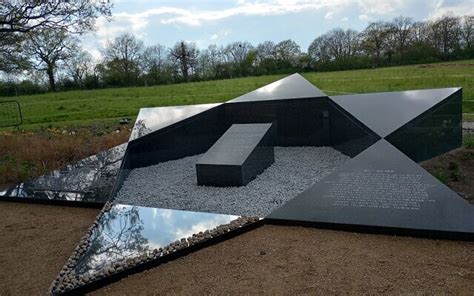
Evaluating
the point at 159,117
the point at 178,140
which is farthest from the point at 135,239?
the point at 159,117

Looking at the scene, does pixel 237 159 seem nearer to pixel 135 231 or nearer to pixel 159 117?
pixel 135 231

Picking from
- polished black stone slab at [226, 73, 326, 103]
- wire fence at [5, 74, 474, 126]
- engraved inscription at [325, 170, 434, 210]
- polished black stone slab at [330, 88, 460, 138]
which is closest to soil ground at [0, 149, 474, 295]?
engraved inscription at [325, 170, 434, 210]

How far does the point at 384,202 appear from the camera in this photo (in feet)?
14.9

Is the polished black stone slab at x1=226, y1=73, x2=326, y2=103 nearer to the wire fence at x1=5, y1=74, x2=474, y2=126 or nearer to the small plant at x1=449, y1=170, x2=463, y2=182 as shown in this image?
the small plant at x1=449, y1=170, x2=463, y2=182

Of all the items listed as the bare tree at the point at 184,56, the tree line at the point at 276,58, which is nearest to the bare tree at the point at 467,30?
the tree line at the point at 276,58

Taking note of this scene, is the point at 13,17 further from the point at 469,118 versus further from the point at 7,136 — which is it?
the point at 469,118

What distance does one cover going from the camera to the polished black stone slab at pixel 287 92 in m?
8.74

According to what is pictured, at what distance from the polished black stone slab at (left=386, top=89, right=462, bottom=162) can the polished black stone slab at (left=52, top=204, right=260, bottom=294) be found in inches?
114

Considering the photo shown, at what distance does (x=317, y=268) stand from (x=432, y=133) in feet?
13.2

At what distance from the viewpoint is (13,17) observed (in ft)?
37.9

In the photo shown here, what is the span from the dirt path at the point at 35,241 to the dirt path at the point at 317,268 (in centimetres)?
89

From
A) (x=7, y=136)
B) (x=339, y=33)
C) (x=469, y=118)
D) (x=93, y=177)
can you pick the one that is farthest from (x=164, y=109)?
(x=339, y=33)

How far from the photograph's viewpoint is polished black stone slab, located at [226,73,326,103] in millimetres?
8742

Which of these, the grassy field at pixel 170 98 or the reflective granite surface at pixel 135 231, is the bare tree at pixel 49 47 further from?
the reflective granite surface at pixel 135 231
